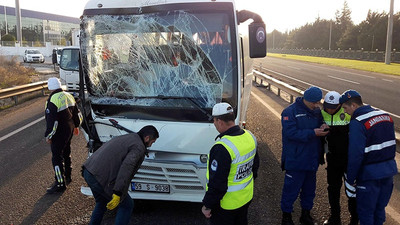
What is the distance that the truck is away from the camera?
4.32 metres

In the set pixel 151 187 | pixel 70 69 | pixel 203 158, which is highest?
pixel 70 69

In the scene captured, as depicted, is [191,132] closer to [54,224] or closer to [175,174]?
[175,174]

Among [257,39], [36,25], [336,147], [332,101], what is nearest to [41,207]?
[257,39]

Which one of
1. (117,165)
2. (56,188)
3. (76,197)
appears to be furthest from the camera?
(56,188)

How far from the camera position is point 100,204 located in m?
3.79

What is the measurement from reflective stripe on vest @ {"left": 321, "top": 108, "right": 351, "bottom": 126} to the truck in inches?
45.2

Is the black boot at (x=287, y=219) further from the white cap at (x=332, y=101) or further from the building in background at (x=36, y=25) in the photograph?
the building in background at (x=36, y=25)

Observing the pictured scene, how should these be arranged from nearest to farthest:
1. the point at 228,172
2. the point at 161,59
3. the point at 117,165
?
1. the point at 228,172
2. the point at 117,165
3. the point at 161,59

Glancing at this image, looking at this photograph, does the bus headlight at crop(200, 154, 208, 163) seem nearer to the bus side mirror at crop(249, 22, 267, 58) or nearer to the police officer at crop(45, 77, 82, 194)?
the bus side mirror at crop(249, 22, 267, 58)

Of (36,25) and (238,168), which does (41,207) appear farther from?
(36,25)

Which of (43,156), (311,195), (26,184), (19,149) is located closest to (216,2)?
(311,195)

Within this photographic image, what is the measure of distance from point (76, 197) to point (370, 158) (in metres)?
4.08

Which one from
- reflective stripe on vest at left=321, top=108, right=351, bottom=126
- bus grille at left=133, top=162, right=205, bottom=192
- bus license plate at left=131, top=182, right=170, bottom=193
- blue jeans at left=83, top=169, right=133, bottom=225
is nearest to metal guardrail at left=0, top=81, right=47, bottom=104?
bus license plate at left=131, top=182, right=170, bottom=193

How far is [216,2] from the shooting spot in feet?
14.4
